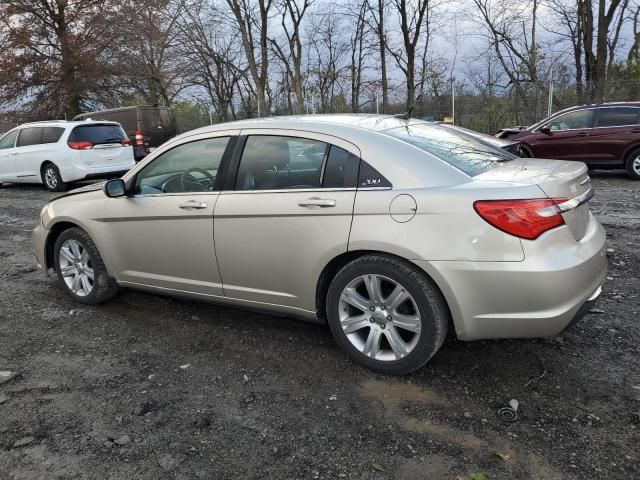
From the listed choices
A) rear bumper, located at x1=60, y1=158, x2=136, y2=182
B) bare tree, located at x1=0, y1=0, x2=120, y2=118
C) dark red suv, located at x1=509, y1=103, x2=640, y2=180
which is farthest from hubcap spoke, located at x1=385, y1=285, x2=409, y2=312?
bare tree, located at x1=0, y1=0, x2=120, y2=118

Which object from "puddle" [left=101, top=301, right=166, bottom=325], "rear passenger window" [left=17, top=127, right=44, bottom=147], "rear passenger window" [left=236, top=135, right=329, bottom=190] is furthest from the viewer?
"rear passenger window" [left=17, top=127, right=44, bottom=147]

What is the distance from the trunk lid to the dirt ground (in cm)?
93

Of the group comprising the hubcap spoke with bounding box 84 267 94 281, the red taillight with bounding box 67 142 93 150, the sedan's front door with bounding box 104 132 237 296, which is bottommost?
the hubcap spoke with bounding box 84 267 94 281

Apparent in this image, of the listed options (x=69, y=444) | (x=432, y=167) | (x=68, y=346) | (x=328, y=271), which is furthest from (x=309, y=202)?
(x=68, y=346)

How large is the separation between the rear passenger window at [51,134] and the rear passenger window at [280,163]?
10.4 metres

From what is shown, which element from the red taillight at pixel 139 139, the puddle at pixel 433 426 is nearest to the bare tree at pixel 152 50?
the red taillight at pixel 139 139

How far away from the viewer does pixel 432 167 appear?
3.04m

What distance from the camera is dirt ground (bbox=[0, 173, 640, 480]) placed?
2.48 meters

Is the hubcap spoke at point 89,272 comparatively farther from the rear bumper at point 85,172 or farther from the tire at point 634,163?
the tire at point 634,163

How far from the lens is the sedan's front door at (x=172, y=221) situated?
12.4ft

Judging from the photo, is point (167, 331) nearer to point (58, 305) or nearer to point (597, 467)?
point (58, 305)

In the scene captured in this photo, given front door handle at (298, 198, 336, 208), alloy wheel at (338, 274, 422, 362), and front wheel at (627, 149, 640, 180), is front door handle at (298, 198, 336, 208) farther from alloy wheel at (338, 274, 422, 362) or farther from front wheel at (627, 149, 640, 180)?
front wheel at (627, 149, 640, 180)

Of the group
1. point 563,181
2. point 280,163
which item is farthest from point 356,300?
point 563,181

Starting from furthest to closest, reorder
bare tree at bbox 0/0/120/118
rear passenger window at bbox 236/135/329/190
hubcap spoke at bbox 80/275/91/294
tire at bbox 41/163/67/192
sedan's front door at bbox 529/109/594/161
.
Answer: bare tree at bbox 0/0/120/118
tire at bbox 41/163/67/192
sedan's front door at bbox 529/109/594/161
hubcap spoke at bbox 80/275/91/294
rear passenger window at bbox 236/135/329/190
